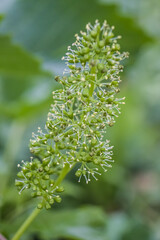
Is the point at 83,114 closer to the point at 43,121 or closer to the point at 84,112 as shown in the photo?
the point at 84,112

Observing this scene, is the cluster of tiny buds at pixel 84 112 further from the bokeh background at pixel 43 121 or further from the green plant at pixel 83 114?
the bokeh background at pixel 43 121

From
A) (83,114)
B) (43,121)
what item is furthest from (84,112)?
(43,121)

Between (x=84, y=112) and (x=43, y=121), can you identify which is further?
(x=43, y=121)

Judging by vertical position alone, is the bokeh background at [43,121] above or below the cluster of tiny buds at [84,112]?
above

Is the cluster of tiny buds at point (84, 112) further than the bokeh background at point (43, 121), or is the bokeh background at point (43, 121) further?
the bokeh background at point (43, 121)

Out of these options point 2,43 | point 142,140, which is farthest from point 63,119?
point 142,140

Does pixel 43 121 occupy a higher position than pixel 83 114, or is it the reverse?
pixel 43 121

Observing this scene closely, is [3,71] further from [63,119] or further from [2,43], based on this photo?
[63,119]

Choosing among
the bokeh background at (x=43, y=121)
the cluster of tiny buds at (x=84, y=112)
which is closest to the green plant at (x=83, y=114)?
the cluster of tiny buds at (x=84, y=112)

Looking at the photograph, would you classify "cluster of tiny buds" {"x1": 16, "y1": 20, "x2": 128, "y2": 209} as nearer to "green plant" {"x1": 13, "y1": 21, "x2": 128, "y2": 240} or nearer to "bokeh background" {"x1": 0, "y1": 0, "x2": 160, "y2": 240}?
"green plant" {"x1": 13, "y1": 21, "x2": 128, "y2": 240}
